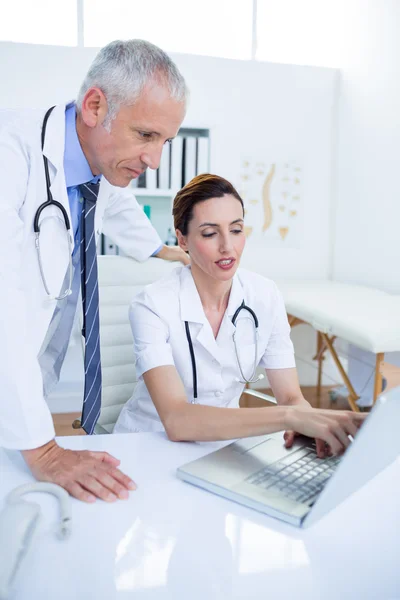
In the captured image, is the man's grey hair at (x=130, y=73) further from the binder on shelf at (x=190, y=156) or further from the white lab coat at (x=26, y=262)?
the binder on shelf at (x=190, y=156)

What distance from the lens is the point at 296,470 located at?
85cm

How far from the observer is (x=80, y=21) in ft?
10.5

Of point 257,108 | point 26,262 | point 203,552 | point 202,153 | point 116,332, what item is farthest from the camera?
point 257,108

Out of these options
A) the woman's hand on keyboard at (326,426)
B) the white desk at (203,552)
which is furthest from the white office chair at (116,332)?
the white desk at (203,552)

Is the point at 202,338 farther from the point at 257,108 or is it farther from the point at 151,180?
the point at 257,108

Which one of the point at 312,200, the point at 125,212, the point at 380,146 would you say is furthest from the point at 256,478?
the point at 312,200

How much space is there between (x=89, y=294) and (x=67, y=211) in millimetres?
236

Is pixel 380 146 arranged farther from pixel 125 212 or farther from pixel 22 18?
pixel 22 18

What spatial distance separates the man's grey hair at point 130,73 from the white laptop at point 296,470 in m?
0.65

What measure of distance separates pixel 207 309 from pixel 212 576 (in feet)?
3.02

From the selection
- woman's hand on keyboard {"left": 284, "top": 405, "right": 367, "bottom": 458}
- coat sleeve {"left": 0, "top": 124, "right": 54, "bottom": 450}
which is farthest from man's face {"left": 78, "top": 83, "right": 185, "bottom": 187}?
woman's hand on keyboard {"left": 284, "top": 405, "right": 367, "bottom": 458}

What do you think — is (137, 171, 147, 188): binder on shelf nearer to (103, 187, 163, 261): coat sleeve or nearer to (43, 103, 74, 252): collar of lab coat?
(103, 187, 163, 261): coat sleeve

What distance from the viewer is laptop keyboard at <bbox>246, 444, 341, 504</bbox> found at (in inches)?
30.8

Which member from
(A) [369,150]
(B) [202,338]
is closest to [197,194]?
(B) [202,338]
